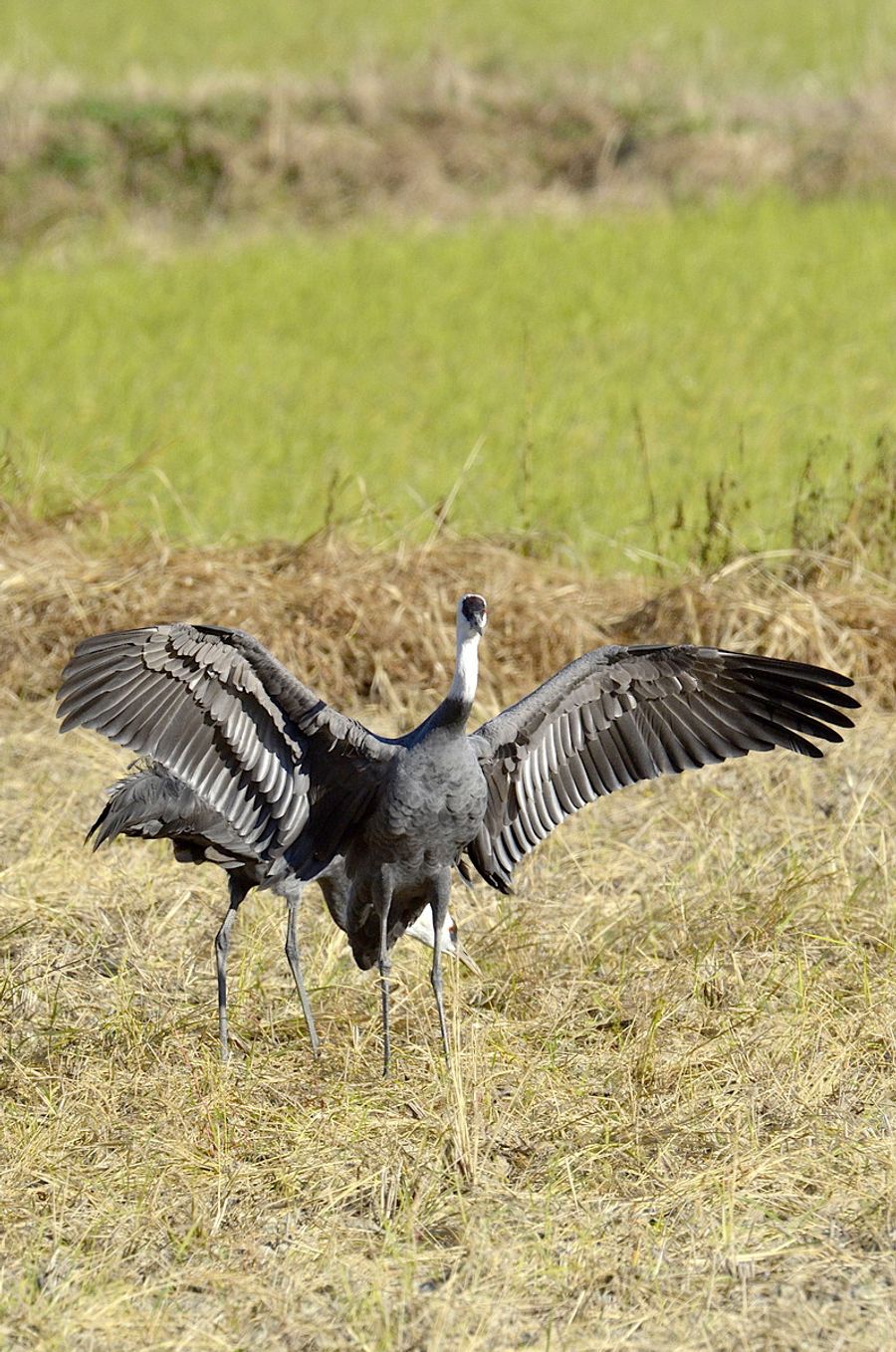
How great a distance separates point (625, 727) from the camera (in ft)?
15.0

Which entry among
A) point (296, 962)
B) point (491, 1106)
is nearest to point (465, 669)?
point (491, 1106)

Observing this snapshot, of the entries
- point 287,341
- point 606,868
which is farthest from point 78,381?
point 606,868

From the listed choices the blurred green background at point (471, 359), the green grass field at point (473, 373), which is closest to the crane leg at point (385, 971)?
the blurred green background at point (471, 359)

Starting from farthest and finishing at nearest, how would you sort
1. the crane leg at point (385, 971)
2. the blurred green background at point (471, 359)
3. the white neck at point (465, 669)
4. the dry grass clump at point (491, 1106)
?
the blurred green background at point (471, 359), the crane leg at point (385, 971), the white neck at point (465, 669), the dry grass clump at point (491, 1106)

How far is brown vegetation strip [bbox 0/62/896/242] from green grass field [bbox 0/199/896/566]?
1087mm

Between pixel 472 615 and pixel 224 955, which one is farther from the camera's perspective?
pixel 224 955

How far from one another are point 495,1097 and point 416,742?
0.84 metres

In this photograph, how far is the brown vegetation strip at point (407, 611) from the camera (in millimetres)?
6824

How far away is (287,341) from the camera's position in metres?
11.2

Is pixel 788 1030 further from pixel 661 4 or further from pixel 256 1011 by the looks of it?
pixel 661 4

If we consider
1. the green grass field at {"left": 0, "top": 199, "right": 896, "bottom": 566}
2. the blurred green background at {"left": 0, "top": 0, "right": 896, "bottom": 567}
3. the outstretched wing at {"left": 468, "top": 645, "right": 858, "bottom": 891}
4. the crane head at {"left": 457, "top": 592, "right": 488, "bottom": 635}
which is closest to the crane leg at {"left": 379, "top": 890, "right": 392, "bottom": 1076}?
the outstretched wing at {"left": 468, "top": 645, "right": 858, "bottom": 891}

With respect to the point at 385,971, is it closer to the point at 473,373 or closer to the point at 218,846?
the point at 218,846

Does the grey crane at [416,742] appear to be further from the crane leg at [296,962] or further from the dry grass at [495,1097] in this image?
the dry grass at [495,1097]

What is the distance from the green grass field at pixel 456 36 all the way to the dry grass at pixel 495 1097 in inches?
464
